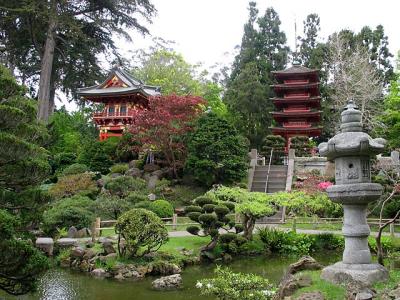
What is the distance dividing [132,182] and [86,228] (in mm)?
4629

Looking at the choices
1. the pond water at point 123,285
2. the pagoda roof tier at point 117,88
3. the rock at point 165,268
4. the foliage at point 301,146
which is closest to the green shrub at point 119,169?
the pagoda roof tier at point 117,88

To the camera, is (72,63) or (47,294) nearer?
(47,294)

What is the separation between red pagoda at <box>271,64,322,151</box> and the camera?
30.4 meters

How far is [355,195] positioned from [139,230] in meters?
6.23

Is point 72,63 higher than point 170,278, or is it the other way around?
point 72,63

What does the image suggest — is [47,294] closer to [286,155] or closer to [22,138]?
[22,138]

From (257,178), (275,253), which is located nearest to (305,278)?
(275,253)

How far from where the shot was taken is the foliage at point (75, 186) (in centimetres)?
1961

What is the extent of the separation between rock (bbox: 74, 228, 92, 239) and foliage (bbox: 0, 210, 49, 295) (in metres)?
8.89

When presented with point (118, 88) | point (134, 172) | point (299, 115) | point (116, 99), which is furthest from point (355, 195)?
point (299, 115)

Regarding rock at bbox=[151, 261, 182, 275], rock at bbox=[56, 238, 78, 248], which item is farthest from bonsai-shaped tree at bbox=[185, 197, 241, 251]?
rock at bbox=[56, 238, 78, 248]

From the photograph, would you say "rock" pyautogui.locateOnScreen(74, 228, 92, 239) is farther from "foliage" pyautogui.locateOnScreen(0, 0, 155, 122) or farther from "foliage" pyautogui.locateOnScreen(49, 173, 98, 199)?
"foliage" pyautogui.locateOnScreen(0, 0, 155, 122)

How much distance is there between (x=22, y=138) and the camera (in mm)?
6941

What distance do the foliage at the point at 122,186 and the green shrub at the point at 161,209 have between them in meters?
2.27
